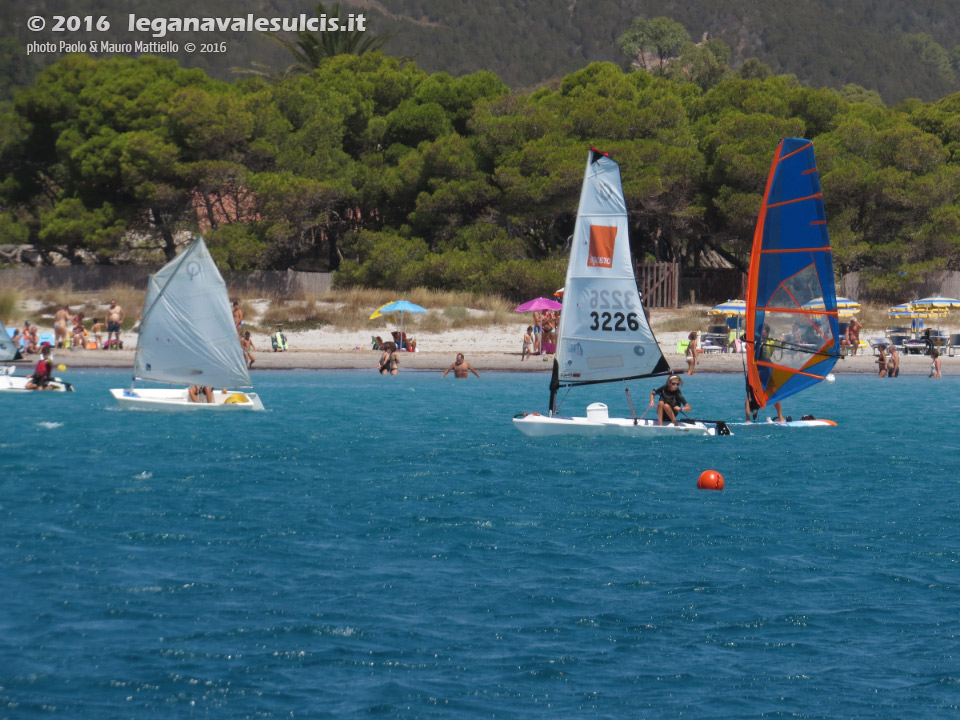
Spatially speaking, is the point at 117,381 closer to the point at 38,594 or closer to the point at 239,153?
the point at 239,153

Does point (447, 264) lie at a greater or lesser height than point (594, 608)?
greater

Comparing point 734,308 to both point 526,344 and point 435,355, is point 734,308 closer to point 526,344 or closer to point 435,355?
point 526,344

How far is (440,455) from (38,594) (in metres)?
13.2

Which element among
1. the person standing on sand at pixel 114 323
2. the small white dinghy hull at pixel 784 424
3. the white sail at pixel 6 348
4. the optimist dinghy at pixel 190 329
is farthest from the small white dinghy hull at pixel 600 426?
the person standing on sand at pixel 114 323

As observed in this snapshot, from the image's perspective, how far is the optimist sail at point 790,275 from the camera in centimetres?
2819

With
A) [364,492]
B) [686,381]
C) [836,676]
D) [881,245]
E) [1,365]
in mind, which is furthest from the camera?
[881,245]

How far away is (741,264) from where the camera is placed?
6219 cm

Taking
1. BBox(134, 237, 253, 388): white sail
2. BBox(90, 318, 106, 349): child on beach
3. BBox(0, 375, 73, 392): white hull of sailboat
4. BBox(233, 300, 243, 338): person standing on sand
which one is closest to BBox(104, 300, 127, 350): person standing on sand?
BBox(90, 318, 106, 349): child on beach

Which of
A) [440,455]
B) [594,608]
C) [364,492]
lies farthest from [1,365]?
[594,608]

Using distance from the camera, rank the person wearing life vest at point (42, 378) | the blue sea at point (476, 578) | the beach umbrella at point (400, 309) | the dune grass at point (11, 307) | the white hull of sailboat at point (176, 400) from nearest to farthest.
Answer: the blue sea at point (476, 578)
the white hull of sailboat at point (176, 400)
the person wearing life vest at point (42, 378)
the beach umbrella at point (400, 309)
the dune grass at point (11, 307)

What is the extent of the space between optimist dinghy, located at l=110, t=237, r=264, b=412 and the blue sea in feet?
8.22

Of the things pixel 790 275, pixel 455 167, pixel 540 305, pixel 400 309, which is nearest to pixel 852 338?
pixel 540 305

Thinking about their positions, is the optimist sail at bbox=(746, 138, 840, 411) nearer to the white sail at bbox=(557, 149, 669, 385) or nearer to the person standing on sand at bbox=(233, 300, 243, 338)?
the white sail at bbox=(557, 149, 669, 385)

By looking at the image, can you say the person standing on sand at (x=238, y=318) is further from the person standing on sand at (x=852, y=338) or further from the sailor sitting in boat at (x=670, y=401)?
the person standing on sand at (x=852, y=338)
